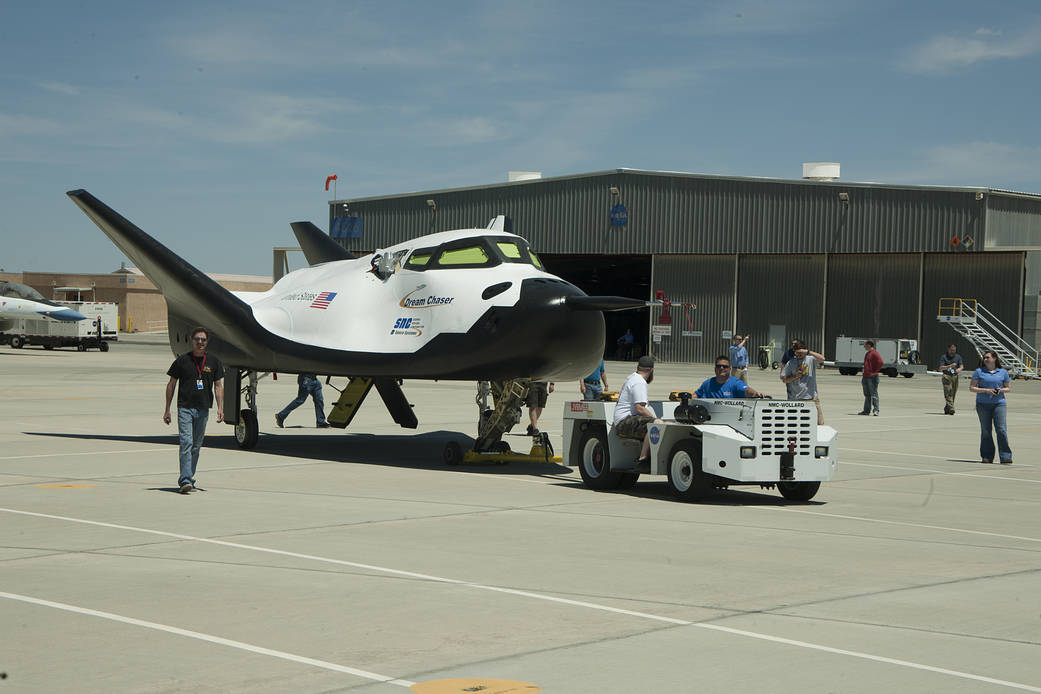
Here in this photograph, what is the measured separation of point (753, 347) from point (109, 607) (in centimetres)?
5778

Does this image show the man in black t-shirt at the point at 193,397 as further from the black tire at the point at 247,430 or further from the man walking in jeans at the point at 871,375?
the man walking in jeans at the point at 871,375

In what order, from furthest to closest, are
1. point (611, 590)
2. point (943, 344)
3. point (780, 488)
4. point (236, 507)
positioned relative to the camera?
point (943, 344) → point (780, 488) → point (236, 507) → point (611, 590)

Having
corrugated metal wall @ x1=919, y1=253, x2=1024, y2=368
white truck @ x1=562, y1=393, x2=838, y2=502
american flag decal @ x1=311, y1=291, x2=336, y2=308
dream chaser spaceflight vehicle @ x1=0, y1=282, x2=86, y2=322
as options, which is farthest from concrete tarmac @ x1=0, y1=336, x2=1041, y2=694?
corrugated metal wall @ x1=919, y1=253, x2=1024, y2=368

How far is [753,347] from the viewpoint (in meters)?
63.2

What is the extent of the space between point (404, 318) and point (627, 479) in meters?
4.73

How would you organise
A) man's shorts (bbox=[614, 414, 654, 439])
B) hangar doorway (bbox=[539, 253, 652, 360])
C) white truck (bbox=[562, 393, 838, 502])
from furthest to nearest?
hangar doorway (bbox=[539, 253, 652, 360]) < man's shorts (bbox=[614, 414, 654, 439]) < white truck (bbox=[562, 393, 838, 502])

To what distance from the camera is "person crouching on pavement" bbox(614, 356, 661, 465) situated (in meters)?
14.4

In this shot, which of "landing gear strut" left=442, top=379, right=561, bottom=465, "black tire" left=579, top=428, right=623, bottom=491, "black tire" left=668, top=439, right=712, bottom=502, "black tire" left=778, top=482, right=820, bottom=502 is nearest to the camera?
"black tire" left=668, top=439, right=712, bottom=502

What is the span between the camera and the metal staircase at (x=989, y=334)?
179 ft

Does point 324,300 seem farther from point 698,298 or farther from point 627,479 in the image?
point 698,298

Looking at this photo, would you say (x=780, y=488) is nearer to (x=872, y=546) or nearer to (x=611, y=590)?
(x=872, y=546)

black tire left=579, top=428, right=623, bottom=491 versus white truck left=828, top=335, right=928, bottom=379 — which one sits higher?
white truck left=828, top=335, right=928, bottom=379

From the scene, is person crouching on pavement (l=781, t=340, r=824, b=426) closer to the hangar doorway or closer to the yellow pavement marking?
the yellow pavement marking

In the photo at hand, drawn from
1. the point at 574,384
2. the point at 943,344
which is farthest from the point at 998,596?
the point at 943,344
